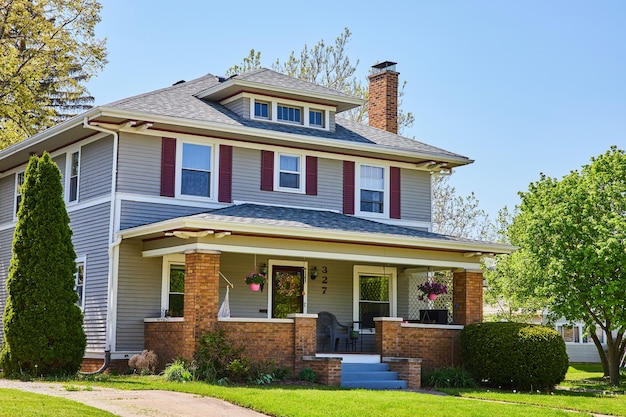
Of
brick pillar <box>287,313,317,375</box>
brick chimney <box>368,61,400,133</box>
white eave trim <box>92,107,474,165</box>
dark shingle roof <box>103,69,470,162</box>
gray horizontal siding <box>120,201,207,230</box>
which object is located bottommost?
brick pillar <box>287,313,317,375</box>

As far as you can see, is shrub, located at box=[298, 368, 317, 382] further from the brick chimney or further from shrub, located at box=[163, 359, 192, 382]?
the brick chimney

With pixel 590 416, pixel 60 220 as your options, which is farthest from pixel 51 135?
pixel 590 416

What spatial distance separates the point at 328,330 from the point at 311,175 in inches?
166

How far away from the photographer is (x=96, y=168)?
21.8m

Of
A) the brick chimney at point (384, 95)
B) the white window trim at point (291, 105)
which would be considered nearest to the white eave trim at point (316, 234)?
the white window trim at point (291, 105)

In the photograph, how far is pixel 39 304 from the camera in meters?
18.0

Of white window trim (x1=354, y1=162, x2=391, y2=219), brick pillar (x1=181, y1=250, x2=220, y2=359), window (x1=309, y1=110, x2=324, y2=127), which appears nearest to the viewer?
brick pillar (x1=181, y1=250, x2=220, y2=359)

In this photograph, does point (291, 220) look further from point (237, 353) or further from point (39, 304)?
point (39, 304)

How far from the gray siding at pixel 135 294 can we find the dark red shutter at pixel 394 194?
23.1 feet

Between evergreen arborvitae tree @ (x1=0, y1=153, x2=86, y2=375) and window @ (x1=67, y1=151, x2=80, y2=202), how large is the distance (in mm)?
3972

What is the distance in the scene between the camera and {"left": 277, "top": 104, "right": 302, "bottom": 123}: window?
24125 millimetres

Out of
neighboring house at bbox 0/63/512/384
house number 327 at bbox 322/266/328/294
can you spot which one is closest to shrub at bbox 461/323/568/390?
neighboring house at bbox 0/63/512/384

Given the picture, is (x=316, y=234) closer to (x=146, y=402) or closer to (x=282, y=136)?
(x=282, y=136)

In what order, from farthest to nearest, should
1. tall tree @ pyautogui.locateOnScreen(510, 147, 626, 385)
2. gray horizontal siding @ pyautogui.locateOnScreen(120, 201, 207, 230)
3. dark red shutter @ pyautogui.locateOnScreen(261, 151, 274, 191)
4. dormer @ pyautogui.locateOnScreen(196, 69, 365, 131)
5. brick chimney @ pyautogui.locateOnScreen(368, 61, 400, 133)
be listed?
brick chimney @ pyautogui.locateOnScreen(368, 61, 400, 133), tall tree @ pyautogui.locateOnScreen(510, 147, 626, 385), dormer @ pyautogui.locateOnScreen(196, 69, 365, 131), dark red shutter @ pyautogui.locateOnScreen(261, 151, 274, 191), gray horizontal siding @ pyautogui.locateOnScreen(120, 201, 207, 230)
